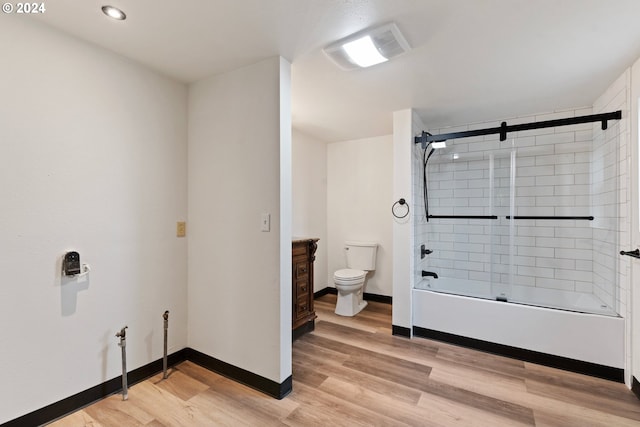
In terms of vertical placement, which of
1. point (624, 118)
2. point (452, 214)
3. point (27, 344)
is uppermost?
point (624, 118)

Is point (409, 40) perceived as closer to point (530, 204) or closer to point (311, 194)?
point (530, 204)

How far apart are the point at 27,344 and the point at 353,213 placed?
11.4 ft

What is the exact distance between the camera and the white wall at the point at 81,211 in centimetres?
153

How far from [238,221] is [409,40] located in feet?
5.44

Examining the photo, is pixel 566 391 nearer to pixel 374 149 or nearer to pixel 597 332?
pixel 597 332

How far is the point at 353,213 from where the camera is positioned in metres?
4.23

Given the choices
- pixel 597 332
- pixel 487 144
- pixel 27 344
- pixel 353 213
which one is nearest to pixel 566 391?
pixel 597 332

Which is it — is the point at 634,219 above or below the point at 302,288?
above

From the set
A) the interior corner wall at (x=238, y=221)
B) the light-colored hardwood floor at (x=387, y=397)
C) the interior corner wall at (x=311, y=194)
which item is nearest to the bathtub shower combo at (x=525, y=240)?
the light-colored hardwood floor at (x=387, y=397)

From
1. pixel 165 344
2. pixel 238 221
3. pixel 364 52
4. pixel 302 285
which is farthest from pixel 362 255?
pixel 364 52

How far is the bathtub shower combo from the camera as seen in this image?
2.29m

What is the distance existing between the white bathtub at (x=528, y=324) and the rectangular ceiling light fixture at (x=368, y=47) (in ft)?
7.19

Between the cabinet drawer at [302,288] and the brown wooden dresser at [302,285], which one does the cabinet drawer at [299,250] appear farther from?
the cabinet drawer at [302,288]

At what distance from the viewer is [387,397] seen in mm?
1904
